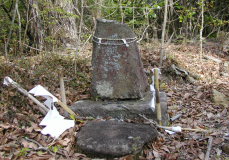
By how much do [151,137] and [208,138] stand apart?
2.49 feet

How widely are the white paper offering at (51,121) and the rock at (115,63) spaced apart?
2.44ft

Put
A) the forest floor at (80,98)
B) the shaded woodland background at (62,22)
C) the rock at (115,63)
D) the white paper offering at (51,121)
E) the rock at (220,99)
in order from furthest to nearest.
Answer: the shaded woodland background at (62,22) → the rock at (220,99) → the rock at (115,63) → the white paper offering at (51,121) → the forest floor at (80,98)

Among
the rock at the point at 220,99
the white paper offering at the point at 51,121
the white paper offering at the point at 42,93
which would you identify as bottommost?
the rock at the point at 220,99

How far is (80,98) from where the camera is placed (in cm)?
412

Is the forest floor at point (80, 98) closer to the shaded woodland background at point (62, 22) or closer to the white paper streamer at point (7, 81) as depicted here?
the white paper streamer at point (7, 81)

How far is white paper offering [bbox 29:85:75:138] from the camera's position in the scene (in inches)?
124

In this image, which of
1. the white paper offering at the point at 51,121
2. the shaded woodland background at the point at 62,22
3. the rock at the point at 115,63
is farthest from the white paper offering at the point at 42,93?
the shaded woodland background at the point at 62,22

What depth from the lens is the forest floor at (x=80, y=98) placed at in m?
2.88

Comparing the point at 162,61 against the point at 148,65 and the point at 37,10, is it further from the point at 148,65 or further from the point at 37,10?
the point at 37,10

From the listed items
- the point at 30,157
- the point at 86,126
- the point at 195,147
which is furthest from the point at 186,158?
the point at 30,157

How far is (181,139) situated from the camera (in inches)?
130

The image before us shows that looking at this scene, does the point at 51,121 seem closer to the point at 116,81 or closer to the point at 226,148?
the point at 116,81

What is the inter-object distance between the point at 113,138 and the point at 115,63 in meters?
1.29

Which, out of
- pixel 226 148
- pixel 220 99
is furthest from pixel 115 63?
pixel 220 99
